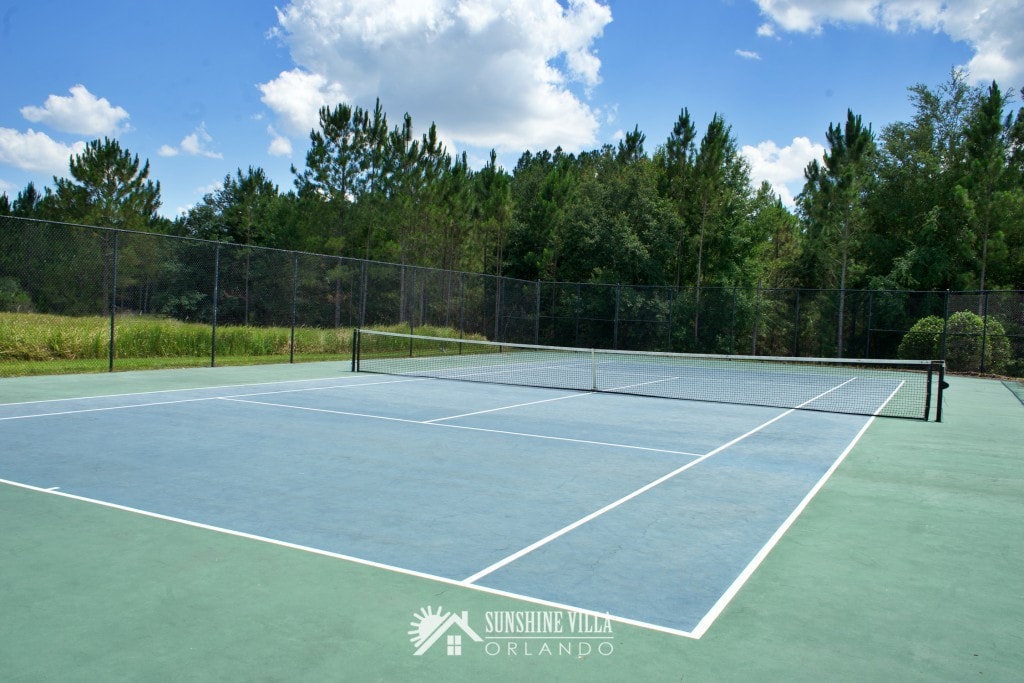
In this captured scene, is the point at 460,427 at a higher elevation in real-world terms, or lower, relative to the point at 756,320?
lower

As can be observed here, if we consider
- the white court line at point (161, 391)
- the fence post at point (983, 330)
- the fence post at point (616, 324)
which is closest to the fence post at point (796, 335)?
the fence post at point (983, 330)

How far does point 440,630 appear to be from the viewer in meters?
3.26

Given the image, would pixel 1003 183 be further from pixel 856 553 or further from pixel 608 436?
pixel 856 553

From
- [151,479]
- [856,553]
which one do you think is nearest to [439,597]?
[856,553]

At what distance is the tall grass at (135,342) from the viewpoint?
14141 millimetres

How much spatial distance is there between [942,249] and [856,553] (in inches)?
1112

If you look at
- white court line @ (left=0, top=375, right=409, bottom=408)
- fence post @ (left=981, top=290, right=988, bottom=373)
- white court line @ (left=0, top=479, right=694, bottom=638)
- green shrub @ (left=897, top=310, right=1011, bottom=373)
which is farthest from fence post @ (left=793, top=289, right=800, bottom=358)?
white court line @ (left=0, top=479, right=694, bottom=638)

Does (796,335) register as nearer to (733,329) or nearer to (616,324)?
(733,329)

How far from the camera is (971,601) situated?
12.5 feet

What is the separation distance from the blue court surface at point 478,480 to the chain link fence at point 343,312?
617 centimetres

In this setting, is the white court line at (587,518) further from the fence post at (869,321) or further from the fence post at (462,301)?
the fence post at (869,321)

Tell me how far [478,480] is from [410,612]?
271 cm

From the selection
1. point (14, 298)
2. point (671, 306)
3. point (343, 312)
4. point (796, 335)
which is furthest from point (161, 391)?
point (796, 335)

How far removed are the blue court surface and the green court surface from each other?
0.21 metres
